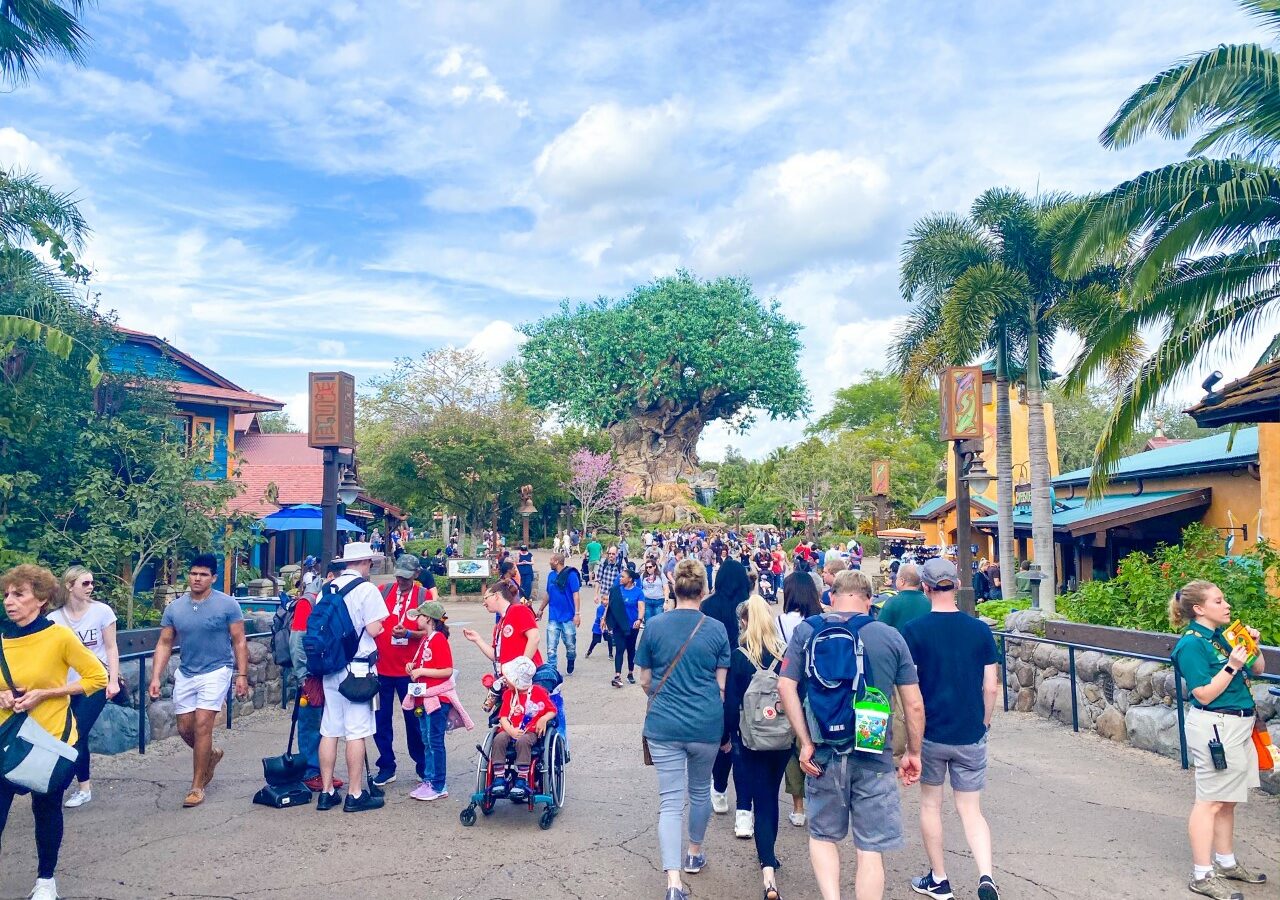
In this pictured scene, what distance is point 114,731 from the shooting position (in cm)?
765

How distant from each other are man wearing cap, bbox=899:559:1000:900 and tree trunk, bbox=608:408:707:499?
55.7 meters

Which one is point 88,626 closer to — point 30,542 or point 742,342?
point 30,542

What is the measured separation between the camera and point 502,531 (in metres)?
49.0

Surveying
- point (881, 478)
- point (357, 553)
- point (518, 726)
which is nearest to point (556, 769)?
point (518, 726)

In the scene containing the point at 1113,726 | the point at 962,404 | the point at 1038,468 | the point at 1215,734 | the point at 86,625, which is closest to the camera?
the point at 1215,734

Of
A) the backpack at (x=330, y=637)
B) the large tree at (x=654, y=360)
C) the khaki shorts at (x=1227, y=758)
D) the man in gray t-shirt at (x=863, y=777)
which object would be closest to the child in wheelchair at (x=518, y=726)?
the backpack at (x=330, y=637)

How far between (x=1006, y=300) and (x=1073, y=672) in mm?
11223

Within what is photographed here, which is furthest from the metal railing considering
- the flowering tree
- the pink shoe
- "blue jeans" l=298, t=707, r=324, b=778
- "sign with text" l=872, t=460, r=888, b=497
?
the flowering tree

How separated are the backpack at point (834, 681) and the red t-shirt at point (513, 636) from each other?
7.52 feet

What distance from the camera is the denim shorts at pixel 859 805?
405 cm

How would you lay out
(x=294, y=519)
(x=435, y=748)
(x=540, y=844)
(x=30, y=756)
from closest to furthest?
(x=30, y=756)
(x=540, y=844)
(x=435, y=748)
(x=294, y=519)

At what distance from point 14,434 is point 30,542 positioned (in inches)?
69.6

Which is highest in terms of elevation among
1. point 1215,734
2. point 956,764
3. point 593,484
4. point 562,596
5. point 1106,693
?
point 593,484

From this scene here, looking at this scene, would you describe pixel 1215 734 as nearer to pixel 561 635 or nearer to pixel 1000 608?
pixel 561 635
